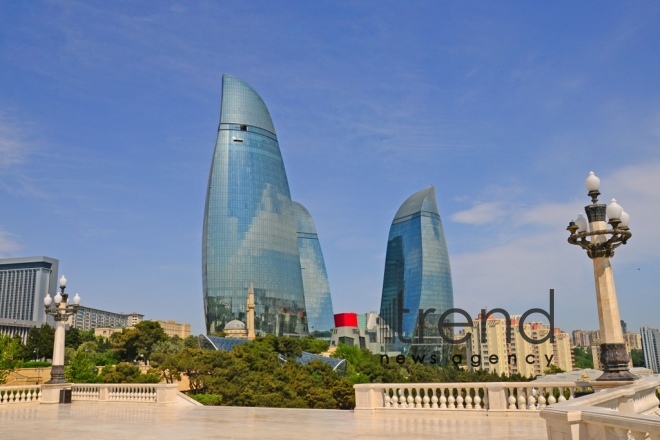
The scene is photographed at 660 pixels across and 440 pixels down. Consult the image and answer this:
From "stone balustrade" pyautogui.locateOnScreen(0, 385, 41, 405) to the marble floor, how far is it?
15.9 ft

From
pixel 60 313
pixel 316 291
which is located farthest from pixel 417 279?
pixel 60 313

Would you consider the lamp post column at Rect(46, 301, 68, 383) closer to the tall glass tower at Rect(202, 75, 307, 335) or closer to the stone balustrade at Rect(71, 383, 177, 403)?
the stone balustrade at Rect(71, 383, 177, 403)

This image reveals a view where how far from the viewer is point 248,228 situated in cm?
10675

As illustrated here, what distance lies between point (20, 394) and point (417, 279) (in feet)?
411

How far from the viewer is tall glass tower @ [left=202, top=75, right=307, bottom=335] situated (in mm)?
106188

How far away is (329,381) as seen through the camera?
44.5 meters

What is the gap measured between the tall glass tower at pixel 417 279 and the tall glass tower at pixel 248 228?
1466 inches

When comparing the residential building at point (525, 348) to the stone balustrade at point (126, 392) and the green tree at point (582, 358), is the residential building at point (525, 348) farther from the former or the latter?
the stone balustrade at point (126, 392)

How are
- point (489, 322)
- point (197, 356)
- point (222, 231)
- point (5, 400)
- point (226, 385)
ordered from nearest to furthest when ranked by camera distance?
point (5, 400)
point (226, 385)
point (197, 356)
point (222, 231)
point (489, 322)

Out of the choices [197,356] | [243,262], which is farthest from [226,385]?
[243,262]

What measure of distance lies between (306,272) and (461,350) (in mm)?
42747

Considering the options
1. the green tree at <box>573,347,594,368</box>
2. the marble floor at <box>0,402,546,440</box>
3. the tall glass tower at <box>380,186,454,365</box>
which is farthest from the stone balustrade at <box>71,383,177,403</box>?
the green tree at <box>573,347,594,368</box>

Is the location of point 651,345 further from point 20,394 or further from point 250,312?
point 250,312

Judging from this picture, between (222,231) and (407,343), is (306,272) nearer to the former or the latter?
(407,343)
